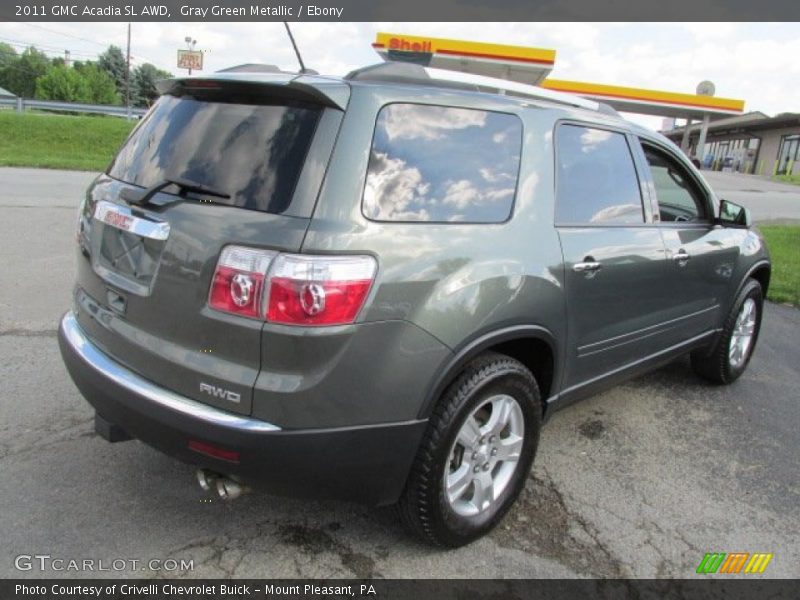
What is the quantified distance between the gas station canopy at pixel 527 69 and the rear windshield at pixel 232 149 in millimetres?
1339

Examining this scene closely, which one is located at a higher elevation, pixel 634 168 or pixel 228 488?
pixel 634 168

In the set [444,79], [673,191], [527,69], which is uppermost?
[527,69]

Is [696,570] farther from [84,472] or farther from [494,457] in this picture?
[84,472]

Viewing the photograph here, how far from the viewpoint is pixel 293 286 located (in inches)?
Answer: 82.6

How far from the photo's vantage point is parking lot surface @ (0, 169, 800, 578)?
2607 millimetres

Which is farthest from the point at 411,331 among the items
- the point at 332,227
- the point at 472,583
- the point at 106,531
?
the point at 106,531

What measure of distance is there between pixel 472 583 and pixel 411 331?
41.4 inches

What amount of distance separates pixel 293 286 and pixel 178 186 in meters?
0.71

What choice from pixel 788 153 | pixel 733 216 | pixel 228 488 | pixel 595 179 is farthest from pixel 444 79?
pixel 788 153

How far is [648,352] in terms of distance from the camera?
149 inches

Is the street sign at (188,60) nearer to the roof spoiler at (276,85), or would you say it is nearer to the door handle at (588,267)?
the roof spoiler at (276,85)

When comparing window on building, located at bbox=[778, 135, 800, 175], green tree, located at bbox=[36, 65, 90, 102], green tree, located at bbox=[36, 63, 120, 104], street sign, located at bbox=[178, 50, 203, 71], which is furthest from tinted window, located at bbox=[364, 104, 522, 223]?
green tree, located at bbox=[36, 65, 90, 102]

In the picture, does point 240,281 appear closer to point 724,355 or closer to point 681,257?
point 681,257

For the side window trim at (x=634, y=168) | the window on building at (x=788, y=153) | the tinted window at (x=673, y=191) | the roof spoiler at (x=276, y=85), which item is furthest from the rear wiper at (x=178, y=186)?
the window on building at (x=788, y=153)
